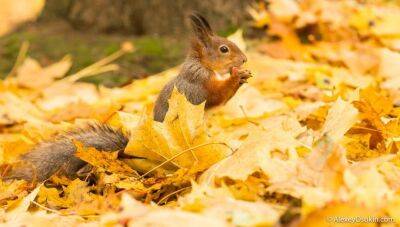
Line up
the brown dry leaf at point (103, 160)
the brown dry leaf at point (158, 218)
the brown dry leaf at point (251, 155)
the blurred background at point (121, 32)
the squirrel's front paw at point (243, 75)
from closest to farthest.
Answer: the brown dry leaf at point (158, 218) < the brown dry leaf at point (251, 155) < the brown dry leaf at point (103, 160) < the squirrel's front paw at point (243, 75) < the blurred background at point (121, 32)

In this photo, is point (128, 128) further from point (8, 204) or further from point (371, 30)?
point (371, 30)

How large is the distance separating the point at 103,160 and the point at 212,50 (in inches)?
30.0

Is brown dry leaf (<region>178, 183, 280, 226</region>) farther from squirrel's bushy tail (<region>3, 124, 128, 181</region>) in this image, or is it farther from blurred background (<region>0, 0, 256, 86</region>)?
blurred background (<region>0, 0, 256, 86</region>)

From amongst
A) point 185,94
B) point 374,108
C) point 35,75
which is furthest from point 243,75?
point 35,75

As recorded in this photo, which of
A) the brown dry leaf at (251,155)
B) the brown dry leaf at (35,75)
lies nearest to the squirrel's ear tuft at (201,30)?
the brown dry leaf at (251,155)

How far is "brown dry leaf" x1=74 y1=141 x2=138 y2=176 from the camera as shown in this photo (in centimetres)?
159

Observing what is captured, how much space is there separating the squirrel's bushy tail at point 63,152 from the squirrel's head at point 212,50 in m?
0.50

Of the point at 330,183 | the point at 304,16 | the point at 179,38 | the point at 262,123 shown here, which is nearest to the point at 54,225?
the point at 330,183

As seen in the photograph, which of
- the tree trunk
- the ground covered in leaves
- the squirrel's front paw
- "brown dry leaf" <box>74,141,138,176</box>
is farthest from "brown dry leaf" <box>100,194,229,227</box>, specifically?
the tree trunk

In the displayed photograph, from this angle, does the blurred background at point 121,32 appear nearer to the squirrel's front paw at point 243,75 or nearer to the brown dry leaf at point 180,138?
the squirrel's front paw at point 243,75

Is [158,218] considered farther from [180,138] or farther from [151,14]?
[151,14]

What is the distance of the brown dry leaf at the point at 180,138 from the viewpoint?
4.83ft

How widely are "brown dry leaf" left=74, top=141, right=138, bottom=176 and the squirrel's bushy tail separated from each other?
0.14m

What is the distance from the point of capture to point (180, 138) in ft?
5.00
